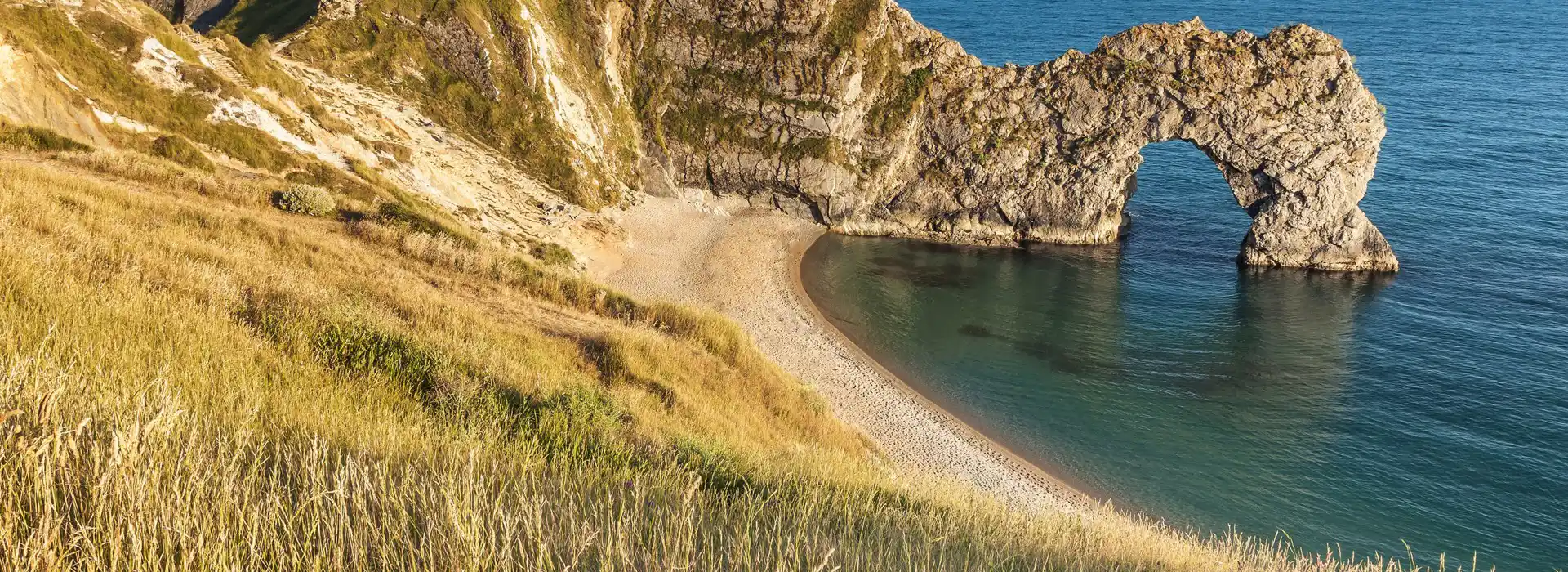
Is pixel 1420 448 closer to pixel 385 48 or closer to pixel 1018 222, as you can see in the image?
pixel 1018 222

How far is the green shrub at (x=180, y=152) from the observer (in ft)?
79.8

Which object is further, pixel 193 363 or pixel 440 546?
pixel 193 363

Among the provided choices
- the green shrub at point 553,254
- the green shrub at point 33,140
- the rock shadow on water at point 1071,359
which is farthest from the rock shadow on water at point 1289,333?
the green shrub at point 33,140

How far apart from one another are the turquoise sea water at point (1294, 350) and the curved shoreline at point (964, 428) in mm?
659

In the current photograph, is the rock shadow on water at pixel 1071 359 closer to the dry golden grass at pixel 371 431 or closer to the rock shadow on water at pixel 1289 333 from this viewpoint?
the rock shadow on water at pixel 1289 333

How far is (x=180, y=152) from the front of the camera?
24594 mm

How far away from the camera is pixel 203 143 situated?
26984 mm

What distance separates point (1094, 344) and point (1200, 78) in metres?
20.9

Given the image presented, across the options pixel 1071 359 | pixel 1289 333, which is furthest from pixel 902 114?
pixel 1289 333

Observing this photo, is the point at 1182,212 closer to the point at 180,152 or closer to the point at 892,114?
the point at 892,114

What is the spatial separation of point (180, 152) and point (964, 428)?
29.6 metres

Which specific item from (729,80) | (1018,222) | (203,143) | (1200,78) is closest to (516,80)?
(729,80)

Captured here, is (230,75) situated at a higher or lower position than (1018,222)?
higher

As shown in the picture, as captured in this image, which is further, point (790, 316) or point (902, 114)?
point (902, 114)
